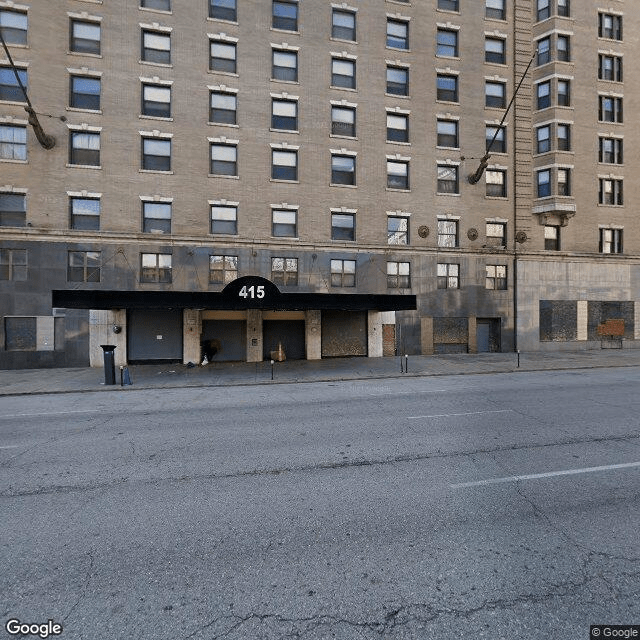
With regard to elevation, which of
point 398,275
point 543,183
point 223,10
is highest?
point 223,10

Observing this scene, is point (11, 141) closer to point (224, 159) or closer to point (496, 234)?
point (224, 159)

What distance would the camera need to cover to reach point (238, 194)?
22094 millimetres

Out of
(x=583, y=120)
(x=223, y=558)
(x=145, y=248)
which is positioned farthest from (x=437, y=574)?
(x=583, y=120)

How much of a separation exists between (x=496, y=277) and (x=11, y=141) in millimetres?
30089

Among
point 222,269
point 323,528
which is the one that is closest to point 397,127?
point 222,269

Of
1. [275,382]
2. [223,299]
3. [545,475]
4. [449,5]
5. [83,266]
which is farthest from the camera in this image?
[449,5]

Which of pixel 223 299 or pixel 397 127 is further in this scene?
pixel 397 127

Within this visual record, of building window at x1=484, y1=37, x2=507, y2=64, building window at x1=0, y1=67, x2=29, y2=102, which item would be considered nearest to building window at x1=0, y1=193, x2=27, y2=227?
building window at x1=0, y1=67, x2=29, y2=102

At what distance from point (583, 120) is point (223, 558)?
A: 34.5 m

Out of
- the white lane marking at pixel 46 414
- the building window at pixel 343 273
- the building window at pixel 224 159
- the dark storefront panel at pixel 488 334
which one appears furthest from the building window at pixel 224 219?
the dark storefront panel at pixel 488 334

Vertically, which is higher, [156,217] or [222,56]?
[222,56]

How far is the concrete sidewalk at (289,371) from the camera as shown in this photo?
15.2m

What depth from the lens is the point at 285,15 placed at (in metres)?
22.9

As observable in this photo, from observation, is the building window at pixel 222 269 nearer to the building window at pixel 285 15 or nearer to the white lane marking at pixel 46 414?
the white lane marking at pixel 46 414
